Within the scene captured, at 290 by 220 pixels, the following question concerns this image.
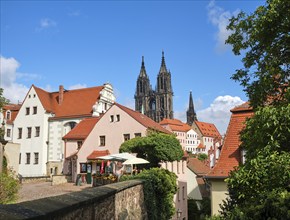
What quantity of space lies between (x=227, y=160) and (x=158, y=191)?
5.91 meters

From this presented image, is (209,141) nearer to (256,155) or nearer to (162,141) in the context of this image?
(162,141)

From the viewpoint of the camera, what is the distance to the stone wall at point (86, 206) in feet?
12.1

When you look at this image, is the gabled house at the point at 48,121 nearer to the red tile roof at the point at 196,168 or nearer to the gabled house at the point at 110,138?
the gabled house at the point at 110,138

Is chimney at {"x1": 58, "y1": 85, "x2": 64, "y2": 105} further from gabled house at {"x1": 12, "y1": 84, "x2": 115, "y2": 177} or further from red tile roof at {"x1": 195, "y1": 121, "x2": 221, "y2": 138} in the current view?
red tile roof at {"x1": 195, "y1": 121, "x2": 221, "y2": 138}

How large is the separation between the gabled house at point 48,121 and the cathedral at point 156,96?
10724 cm

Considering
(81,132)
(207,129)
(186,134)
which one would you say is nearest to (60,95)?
(81,132)

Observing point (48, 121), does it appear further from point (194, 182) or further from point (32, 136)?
point (194, 182)

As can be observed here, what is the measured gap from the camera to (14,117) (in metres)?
49.6

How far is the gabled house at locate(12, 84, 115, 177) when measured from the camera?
42781 millimetres

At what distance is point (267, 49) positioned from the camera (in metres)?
9.48

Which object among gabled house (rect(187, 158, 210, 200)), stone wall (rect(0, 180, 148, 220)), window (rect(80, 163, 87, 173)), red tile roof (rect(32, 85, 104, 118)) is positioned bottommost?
gabled house (rect(187, 158, 210, 200))

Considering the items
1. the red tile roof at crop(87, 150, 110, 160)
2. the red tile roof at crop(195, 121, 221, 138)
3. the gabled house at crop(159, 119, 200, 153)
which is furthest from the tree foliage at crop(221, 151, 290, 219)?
the red tile roof at crop(195, 121, 221, 138)

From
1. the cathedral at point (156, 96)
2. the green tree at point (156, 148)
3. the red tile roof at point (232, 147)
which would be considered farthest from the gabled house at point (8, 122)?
the cathedral at point (156, 96)

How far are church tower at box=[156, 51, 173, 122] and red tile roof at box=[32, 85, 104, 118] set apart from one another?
106 m
